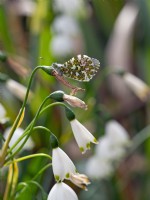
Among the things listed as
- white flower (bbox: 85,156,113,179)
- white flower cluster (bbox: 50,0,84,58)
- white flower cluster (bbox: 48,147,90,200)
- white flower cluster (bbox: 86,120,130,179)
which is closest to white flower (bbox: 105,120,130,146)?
white flower cluster (bbox: 86,120,130,179)

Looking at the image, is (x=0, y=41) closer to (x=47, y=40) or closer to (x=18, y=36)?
(x=47, y=40)

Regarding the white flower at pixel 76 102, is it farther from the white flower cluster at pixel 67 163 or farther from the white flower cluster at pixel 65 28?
the white flower cluster at pixel 65 28

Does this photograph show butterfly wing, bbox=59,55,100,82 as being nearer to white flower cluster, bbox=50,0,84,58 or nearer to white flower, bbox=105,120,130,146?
white flower, bbox=105,120,130,146

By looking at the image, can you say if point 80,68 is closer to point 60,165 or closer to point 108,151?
point 60,165

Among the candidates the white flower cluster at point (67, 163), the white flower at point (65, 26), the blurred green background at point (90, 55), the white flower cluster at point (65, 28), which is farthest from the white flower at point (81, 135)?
the white flower at point (65, 26)

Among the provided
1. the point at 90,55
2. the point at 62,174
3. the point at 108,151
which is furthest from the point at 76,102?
the point at 90,55

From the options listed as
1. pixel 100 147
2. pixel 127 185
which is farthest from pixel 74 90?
pixel 127 185

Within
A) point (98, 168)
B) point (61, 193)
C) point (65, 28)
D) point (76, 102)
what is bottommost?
point (98, 168)
